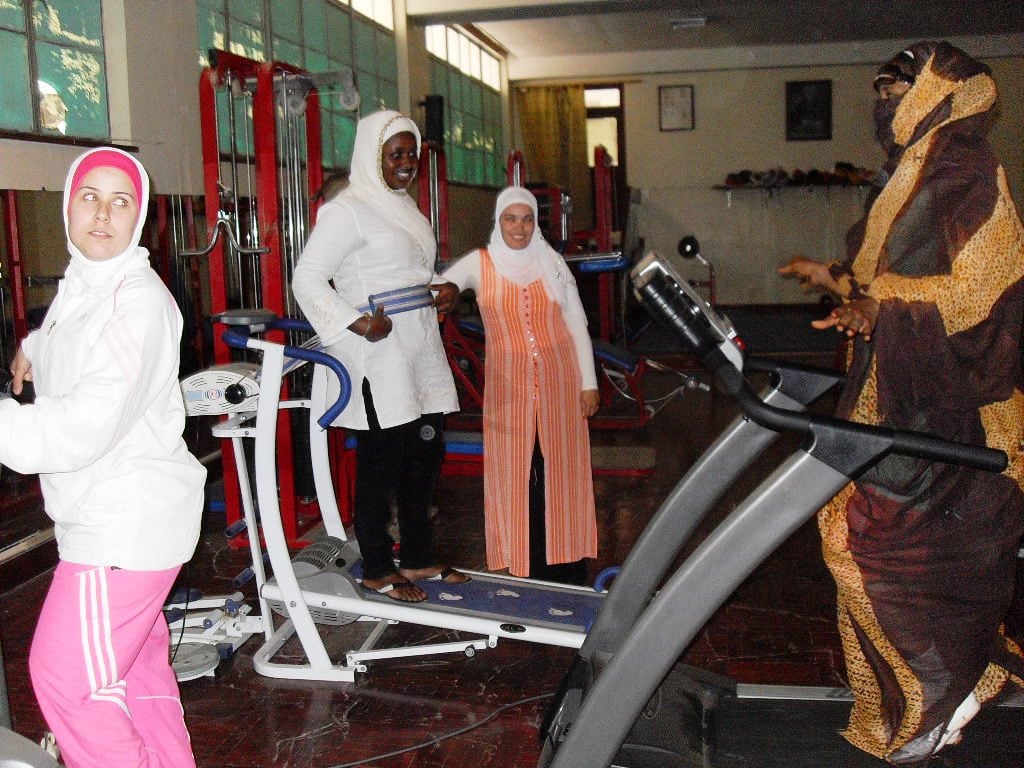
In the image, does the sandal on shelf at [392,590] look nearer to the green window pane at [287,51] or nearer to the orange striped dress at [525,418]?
the orange striped dress at [525,418]

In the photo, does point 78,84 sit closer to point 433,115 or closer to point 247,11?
point 247,11

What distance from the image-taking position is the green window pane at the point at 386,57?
856cm

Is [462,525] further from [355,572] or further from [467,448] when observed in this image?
[355,572]

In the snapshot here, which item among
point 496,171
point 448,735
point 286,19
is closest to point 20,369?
point 448,735

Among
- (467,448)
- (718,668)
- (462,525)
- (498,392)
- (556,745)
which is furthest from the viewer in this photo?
(467,448)

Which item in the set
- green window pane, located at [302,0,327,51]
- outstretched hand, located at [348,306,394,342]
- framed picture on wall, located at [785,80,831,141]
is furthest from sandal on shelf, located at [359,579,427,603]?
framed picture on wall, located at [785,80,831,141]

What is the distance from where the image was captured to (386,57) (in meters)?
8.73

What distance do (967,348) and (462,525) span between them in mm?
2887

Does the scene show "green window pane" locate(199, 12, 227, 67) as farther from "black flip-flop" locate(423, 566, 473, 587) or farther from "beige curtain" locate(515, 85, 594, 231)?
"beige curtain" locate(515, 85, 594, 231)

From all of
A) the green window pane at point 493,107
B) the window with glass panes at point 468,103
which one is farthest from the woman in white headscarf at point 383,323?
the green window pane at point 493,107

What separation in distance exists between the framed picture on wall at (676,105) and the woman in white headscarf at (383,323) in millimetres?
10681

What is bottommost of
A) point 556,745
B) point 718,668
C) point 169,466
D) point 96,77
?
point 718,668

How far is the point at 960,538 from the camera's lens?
1.91 meters

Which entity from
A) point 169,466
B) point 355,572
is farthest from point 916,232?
point 355,572
